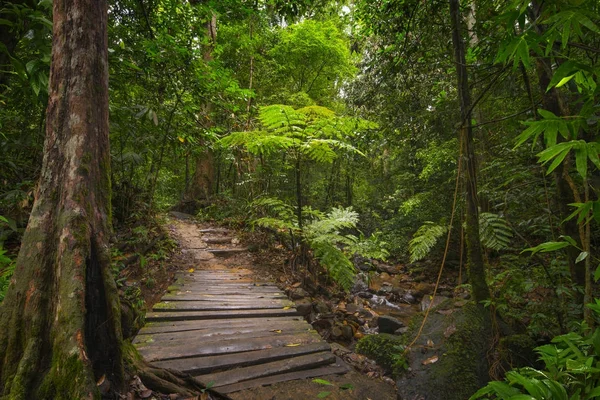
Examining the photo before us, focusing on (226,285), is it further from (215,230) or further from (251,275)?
(215,230)

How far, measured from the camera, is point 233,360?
2926 mm

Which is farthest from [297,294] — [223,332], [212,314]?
[223,332]

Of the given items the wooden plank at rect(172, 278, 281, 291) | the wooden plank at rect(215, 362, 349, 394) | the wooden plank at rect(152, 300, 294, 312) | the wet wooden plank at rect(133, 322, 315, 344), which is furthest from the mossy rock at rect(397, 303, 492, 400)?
the wooden plank at rect(172, 278, 281, 291)

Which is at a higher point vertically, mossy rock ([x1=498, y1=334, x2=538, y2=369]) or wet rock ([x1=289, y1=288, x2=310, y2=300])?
mossy rock ([x1=498, y1=334, x2=538, y2=369])

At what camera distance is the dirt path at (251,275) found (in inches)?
104

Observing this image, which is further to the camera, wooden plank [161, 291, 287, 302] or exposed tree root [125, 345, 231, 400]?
wooden plank [161, 291, 287, 302]

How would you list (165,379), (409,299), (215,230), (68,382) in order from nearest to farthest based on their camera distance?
(68,382) < (165,379) < (409,299) < (215,230)

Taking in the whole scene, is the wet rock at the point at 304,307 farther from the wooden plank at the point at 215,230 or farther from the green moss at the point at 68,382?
the wooden plank at the point at 215,230

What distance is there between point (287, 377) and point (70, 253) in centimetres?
208

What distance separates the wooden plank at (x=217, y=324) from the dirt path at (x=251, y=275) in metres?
1.06

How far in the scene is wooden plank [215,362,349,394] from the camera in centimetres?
259

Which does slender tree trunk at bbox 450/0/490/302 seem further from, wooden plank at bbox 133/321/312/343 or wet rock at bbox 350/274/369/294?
wet rock at bbox 350/274/369/294

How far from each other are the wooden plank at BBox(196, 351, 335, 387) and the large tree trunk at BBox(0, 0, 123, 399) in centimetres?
85

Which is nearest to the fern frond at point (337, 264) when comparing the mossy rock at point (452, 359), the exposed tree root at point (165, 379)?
the mossy rock at point (452, 359)
